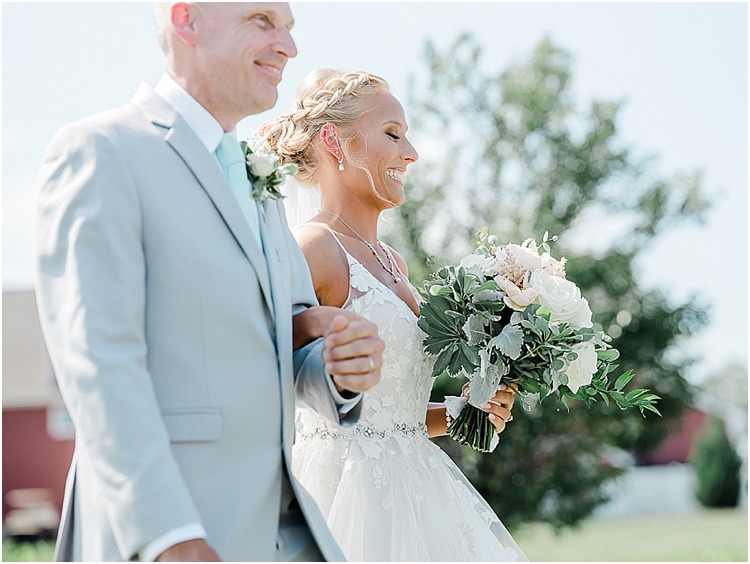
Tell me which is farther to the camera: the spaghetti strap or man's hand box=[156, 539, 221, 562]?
the spaghetti strap

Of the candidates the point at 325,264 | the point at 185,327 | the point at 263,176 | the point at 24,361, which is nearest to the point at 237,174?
the point at 263,176

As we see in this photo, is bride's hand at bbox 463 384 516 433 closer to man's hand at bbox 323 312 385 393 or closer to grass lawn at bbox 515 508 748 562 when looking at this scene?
man's hand at bbox 323 312 385 393

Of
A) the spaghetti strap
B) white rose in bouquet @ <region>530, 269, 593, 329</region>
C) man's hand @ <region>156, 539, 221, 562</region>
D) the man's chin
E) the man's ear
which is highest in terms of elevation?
the man's ear

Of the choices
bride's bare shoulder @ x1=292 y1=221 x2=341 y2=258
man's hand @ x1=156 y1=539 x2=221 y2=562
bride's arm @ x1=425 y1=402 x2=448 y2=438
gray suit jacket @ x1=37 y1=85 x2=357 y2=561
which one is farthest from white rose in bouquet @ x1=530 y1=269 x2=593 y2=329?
man's hand @ x1=156 y1=539 x2=221 y2=562

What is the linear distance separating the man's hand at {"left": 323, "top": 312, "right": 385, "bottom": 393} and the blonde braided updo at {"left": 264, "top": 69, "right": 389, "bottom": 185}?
196 cm

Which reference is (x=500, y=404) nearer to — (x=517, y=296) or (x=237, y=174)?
(x=517, y=296)

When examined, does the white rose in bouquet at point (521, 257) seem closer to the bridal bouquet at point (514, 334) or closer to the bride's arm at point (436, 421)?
the bridal bouquet at point (514, 334)

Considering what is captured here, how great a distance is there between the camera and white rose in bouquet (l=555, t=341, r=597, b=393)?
14.1 feet

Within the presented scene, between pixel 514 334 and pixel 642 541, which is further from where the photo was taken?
pixel 642 541

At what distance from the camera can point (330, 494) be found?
418cm

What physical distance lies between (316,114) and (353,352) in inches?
86.9

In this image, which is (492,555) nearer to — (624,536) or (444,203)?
(444,203)

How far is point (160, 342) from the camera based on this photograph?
8.73ft

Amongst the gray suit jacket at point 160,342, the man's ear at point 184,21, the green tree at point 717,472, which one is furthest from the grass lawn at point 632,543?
the man's ear at point 184,21
